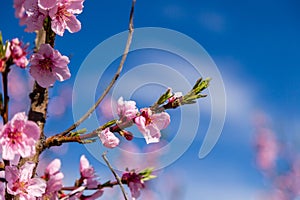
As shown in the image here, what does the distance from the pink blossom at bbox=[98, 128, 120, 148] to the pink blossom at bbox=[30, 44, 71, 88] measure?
324 millimetres

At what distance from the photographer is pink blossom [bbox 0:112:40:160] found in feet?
5.51

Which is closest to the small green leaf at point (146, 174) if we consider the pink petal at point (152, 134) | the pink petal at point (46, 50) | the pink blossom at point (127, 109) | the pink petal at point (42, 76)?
the pink petal at point (152, 134)

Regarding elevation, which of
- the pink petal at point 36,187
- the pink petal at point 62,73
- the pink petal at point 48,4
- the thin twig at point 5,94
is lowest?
the pink petal at point 36,187

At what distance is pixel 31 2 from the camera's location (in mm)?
1900

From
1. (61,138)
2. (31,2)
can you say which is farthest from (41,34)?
(61,138)

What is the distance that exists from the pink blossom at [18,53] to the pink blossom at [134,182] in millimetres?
764

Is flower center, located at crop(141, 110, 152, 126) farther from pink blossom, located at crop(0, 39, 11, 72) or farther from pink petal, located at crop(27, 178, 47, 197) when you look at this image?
pink blossom, located at crop(0, 39, 11, 72)

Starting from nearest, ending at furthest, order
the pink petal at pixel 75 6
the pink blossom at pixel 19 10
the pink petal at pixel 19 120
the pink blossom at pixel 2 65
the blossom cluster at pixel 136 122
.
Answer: the pink blossom at pixel 2 65 → the pink petal at pixel 19 120 → the blossom cluster at pixel 136 122 → the pink petal at pixel 75 6 → the pink blossom at pixel 19 10

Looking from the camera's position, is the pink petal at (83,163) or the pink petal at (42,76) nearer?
the pink petal at (42,76)

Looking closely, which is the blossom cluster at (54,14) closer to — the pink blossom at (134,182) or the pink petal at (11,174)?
the pink petal at (11,174)

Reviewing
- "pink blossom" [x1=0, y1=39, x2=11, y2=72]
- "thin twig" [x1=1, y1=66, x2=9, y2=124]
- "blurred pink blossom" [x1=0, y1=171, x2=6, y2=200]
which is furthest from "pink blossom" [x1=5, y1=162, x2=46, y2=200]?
"pink blossom" [x1=0, y1=39, x2=11, y2=72]

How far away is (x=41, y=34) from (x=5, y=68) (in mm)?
476

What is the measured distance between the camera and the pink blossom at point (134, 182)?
2066 mm

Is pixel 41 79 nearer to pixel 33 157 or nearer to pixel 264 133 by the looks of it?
pixel 33 157
